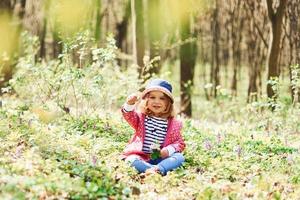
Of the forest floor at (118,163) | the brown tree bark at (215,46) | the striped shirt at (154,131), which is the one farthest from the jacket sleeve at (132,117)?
the brown tree bark at (215,46)

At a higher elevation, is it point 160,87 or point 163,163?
point 160,87

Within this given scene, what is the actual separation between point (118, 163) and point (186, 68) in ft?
34.5

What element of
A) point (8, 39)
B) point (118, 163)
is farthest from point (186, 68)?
point (118, 163)

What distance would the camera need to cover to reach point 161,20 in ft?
55.2

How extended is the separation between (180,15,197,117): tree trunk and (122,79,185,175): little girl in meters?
8.81

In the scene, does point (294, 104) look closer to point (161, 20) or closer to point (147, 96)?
point (147, 96)

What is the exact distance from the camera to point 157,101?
6.44 meters

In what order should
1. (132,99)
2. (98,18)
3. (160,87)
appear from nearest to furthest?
(132,99), (160,87), (98,18)

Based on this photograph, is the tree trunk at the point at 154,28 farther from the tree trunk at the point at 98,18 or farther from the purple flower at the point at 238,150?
the purple flower at the point at 238,150

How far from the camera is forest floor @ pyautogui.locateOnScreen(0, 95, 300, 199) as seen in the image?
435 cm

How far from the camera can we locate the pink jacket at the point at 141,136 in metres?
6.39

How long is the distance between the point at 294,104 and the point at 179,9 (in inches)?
231

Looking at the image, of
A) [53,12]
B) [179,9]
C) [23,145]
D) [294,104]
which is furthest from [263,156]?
[53,12]

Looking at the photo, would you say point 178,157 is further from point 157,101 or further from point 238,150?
point 238,150
